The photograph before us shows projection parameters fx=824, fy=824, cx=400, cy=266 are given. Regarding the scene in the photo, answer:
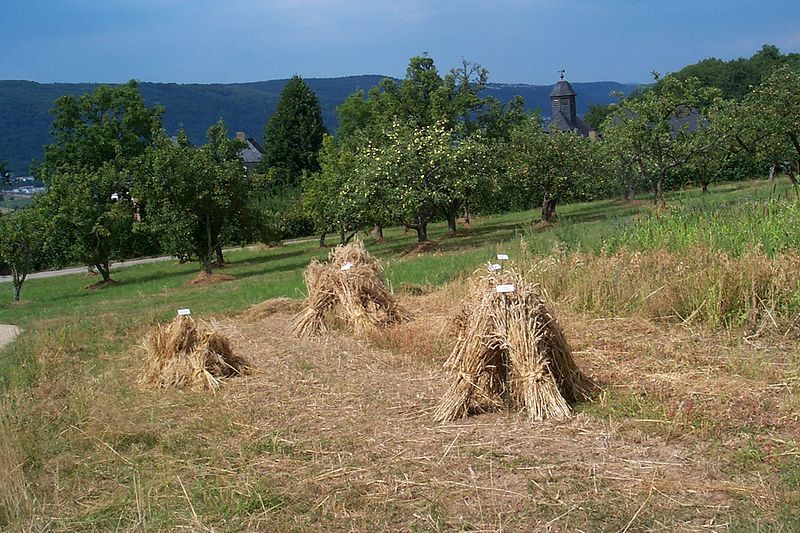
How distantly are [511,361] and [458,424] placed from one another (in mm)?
620

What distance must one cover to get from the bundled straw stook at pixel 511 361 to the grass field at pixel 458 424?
16cm

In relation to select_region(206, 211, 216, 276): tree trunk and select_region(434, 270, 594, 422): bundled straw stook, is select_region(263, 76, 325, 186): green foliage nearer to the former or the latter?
select_region(206, 211, 216, 276): tree trunk

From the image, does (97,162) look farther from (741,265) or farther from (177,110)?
(177,110)

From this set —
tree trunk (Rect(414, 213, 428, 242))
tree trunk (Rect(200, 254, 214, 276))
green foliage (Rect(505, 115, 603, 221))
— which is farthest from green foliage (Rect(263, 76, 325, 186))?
tree trunk (Rect(414, 213, 428, 242))

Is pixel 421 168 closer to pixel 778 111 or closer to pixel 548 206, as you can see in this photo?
pixel 548 206

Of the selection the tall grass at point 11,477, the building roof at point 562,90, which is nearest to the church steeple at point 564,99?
the building roof at point 562,90

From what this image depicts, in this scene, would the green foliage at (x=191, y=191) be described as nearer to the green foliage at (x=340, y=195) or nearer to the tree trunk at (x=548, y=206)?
the green foliage at (x=340, y=195)

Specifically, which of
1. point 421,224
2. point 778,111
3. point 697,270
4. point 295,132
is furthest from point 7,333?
point 295,132

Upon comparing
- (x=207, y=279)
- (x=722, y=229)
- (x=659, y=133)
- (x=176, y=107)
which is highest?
(x=176, y=107)

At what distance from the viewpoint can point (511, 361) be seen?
5.82m

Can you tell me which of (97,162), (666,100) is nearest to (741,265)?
(666,100)

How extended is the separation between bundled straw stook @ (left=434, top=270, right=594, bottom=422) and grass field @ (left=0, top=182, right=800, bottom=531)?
164mm

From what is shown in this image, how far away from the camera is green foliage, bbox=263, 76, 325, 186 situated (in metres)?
57.2

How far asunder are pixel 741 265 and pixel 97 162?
115ft
